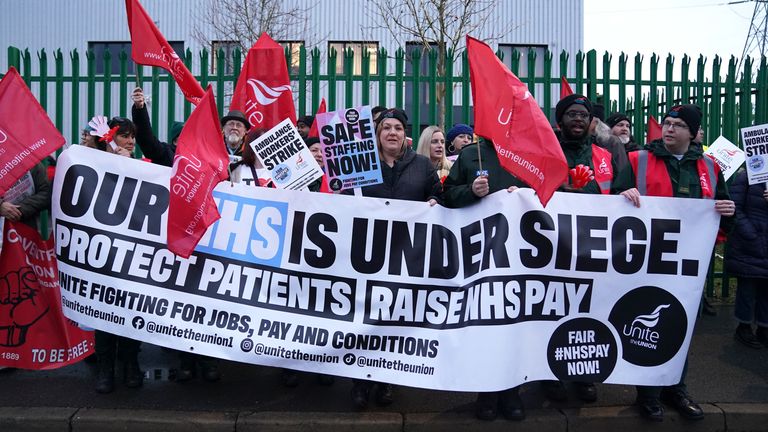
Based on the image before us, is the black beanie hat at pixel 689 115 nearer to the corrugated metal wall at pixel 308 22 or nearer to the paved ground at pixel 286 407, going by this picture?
the paved ground at pixel 286 407

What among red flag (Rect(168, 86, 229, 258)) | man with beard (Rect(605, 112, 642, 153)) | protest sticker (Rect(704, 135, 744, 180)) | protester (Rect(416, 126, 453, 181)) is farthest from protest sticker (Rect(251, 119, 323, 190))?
protest sticker (Rect(704, 135, 744, 180))

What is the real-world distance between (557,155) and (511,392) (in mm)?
1622

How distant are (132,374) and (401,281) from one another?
2152 mm

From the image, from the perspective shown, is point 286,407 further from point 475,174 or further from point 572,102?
point 572,102

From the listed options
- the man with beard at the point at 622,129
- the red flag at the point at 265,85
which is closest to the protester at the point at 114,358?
the red flag at the point at 265,85

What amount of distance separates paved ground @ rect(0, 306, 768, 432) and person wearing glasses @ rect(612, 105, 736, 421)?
0.30 meters

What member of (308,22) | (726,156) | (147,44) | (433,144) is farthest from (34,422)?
(308,22)

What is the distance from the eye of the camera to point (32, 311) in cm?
472

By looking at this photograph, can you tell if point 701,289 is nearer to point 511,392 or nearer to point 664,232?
point 664,232

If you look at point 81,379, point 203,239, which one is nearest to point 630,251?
point 203,239

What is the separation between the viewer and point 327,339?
4125 millimetres

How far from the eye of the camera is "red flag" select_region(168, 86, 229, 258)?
379 cm

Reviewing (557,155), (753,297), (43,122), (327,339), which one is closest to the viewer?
(557,155)

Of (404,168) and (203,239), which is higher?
(404,168)
